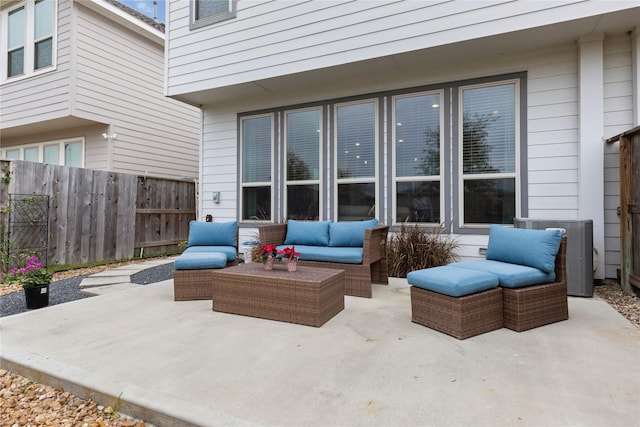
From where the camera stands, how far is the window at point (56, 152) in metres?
8.17

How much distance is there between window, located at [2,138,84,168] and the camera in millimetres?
8172

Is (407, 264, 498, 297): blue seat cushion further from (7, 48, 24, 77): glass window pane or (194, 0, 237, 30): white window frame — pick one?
(7, 48, 24, 77): glass window pane

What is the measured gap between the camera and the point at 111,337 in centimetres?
261

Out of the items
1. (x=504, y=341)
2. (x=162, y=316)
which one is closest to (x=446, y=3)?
(x=504, y=341)

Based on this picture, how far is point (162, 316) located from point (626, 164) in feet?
15.8

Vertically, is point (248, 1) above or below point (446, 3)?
above

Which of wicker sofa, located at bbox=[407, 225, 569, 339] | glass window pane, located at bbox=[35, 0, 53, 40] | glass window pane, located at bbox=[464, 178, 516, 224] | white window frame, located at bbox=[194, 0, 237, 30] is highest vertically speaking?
glass window pane, located at bbox=[35, 0, 53, 40]

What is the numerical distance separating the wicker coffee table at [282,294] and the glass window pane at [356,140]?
231 centimetres

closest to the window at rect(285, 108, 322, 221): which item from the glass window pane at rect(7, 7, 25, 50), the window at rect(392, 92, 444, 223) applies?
the window at rect(392, 92, 444, 223)

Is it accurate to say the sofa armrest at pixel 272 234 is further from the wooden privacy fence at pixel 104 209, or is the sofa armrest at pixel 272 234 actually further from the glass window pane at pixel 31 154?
the glass window pane at pixel 31 154

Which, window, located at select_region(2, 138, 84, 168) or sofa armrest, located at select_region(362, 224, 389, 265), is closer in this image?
sofa armrest, located at select_region(362, 224, 389, 265)

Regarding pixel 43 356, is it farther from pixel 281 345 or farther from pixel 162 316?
pixel 281 345

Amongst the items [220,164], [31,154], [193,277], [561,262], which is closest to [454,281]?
[561,262]

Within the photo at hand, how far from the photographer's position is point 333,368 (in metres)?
2.07
